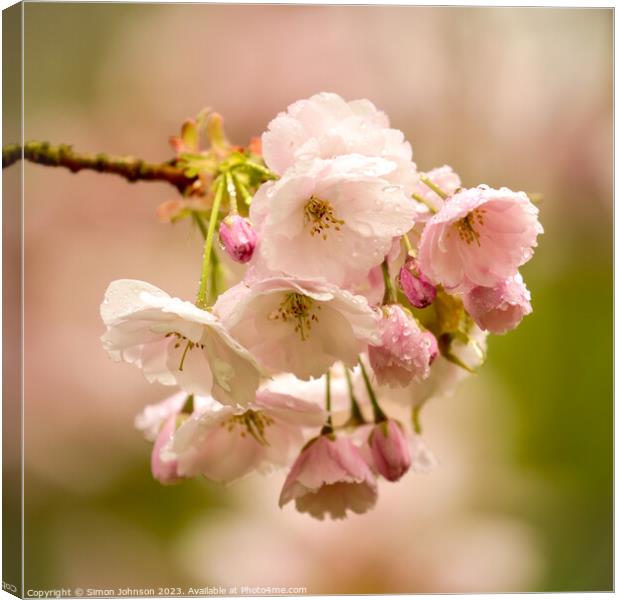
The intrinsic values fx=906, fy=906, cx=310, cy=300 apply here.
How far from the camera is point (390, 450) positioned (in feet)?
3.06

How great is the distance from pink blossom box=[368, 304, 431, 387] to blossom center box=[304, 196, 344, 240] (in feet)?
0.28

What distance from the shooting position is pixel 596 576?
1.30 metres

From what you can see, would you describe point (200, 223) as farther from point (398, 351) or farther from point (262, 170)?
point (398, 351)

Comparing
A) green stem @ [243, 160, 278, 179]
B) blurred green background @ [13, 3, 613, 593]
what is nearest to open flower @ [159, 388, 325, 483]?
green stem @ [243, 160, 278, 179]

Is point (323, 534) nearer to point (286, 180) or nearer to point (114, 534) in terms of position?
point (114, 534)

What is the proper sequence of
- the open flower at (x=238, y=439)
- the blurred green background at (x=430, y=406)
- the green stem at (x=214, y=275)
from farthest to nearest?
the blurred green background at (x=430, y=406) → the green stem at (x=214, y=275) → the open flower at (x=238, y=439)

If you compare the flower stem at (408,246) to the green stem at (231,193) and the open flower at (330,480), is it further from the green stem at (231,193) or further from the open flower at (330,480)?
the open flower at (330,480)

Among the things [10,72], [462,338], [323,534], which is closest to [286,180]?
[462,338]

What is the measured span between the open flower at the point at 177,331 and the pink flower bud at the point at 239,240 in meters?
0.05

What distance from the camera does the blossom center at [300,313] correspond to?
77 centimetres

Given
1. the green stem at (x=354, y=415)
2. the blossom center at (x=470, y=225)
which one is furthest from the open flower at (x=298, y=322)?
the green stem at (x=354, y=415)

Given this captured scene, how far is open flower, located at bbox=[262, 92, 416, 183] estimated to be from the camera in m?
0.76

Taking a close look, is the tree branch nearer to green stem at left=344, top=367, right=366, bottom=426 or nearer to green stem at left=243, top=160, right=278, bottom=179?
green stem at left=243, top=160, right=278, bottom=179

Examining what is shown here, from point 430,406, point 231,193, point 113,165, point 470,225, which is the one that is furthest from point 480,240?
point 430,406
